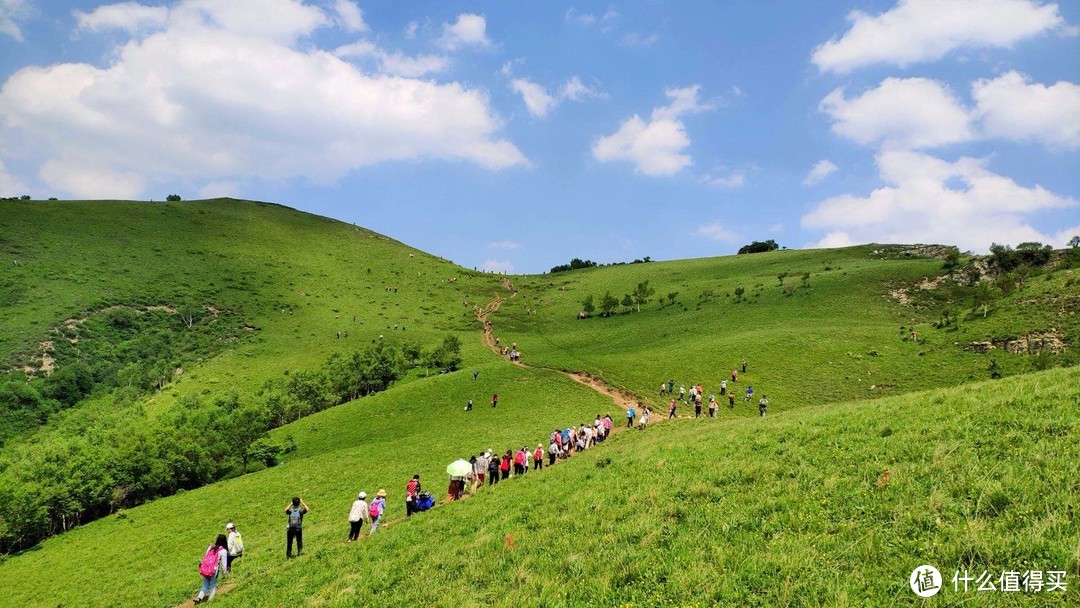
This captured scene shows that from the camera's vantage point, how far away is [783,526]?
11.0m

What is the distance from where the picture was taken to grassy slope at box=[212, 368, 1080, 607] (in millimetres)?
8516

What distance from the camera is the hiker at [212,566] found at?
59.3 feet

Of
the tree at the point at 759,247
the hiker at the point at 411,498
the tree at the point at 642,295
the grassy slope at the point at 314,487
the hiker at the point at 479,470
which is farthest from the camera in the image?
the tree at the point at 759,247

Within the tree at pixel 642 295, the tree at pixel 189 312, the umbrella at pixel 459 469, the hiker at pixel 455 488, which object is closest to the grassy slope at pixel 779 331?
the tree at pixel 642 295

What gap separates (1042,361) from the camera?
154 feet

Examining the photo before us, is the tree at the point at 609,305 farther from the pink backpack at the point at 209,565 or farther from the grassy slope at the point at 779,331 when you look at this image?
the pink backpack at the point at 209,565

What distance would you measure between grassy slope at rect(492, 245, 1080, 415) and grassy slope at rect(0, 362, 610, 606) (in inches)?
513

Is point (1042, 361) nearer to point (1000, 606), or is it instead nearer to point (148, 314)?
point (1000, 606)

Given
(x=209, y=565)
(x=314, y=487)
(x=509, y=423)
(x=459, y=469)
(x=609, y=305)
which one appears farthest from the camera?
(x=609, y=305)

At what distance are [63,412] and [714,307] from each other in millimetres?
103345

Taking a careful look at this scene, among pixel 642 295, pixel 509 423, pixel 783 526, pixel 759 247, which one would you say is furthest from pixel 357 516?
pixel 759 247

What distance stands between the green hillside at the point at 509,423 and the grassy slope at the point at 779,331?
1.79 feet

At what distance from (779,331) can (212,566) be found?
67.2 meters

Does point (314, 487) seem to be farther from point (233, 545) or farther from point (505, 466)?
point (233, 545)
